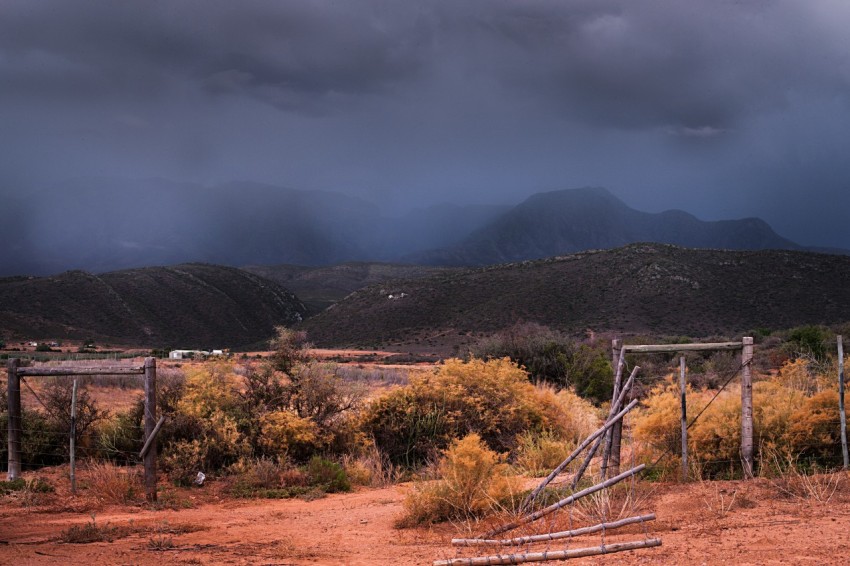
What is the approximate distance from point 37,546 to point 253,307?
87.7 metres

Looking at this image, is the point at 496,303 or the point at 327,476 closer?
the point at 327,476

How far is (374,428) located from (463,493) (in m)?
5.65

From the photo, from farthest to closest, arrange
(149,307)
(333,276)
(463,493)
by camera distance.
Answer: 1. (333,276)
2. (149,307)
3. (463,493)

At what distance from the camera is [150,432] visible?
11125 millimetres

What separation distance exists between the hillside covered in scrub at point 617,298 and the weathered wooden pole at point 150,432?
44.1 metres

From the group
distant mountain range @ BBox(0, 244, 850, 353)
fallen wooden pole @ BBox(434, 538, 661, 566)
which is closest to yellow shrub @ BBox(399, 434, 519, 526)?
fallen wooden pole @ BBox(434, 538, 661, 566)

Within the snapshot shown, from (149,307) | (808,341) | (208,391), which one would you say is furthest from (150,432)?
(149,307)

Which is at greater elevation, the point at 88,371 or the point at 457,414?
the point at 88,371

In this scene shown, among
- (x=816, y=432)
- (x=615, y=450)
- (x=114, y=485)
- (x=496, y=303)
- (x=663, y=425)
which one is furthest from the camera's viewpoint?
(x=496, y=303)

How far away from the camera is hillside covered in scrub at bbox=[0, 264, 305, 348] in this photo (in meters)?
70.2

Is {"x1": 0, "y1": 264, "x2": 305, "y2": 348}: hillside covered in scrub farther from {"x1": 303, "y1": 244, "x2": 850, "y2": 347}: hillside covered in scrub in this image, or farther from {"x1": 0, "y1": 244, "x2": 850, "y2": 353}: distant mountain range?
{"x1": 303, "y1": 244, "x2": 850, "y2": 347}: hillside covered in scrub

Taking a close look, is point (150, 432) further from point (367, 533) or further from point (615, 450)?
point (615, 450)

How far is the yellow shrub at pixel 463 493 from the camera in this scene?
894cm

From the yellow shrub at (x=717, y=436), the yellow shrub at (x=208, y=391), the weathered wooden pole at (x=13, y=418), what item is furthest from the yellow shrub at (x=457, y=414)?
the weathered wooden pole at (x=13, y=418)
